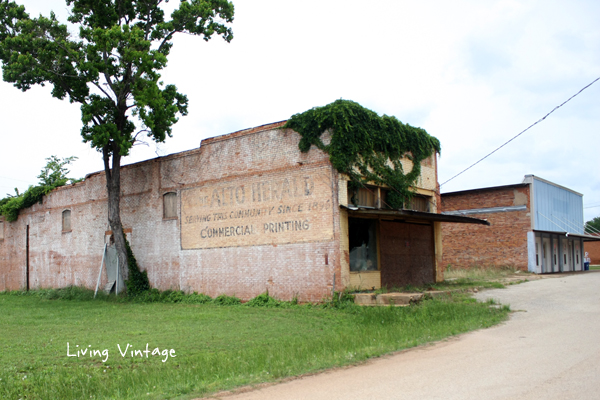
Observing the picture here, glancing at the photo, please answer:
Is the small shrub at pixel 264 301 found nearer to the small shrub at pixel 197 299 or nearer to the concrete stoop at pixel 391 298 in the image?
the small shrub at pixel 197 299

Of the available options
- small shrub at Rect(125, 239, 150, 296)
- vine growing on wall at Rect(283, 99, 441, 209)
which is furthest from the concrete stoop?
small shrub at Rect(125, 239, 150, 296)

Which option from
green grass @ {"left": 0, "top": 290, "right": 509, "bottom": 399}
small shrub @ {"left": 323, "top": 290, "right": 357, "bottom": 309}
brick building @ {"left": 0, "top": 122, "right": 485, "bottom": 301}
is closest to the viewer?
green grass @ {"left": 0, "top": 290, "right": 509, "bottom": 399}

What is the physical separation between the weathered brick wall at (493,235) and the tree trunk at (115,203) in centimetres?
1795

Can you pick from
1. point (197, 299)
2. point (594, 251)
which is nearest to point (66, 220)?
point (197, 299)

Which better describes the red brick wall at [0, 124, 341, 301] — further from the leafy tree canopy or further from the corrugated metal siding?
the corrugated metal siding

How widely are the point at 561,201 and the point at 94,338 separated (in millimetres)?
33657

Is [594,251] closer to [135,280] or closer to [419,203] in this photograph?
[419,203]

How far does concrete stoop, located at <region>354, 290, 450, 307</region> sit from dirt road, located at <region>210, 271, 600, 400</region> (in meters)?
3.75

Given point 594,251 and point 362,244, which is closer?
point 362,244

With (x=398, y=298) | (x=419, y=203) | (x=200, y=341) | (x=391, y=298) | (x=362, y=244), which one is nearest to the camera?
(x=200, y=341)

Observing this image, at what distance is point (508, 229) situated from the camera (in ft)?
102

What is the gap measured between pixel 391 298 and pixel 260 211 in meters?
6.23

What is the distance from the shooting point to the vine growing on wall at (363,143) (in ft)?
57.5

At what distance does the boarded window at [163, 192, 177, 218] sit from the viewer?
22.8 m
